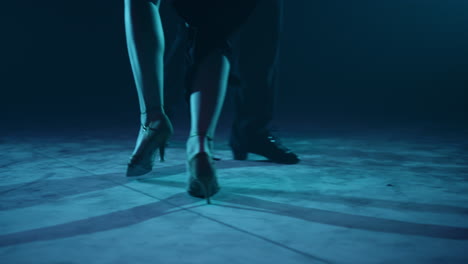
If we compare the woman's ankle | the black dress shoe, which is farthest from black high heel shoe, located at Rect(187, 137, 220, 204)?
the black dress shoe

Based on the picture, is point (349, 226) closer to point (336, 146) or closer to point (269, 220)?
point (269, 220)

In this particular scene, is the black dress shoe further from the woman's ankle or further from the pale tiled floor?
the woman's ankle

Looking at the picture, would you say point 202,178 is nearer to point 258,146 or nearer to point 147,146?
point 147,146

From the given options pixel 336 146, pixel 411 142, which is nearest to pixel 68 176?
pixel 336 146

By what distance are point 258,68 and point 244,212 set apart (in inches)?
35.3

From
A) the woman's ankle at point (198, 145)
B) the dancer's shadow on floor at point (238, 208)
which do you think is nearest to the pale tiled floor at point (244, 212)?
the dancer's shadow on floor at point (238, 208)

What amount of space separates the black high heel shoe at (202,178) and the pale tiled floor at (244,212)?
0.03 meters

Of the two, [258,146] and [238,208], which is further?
[258,146]

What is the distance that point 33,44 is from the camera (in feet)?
18.3

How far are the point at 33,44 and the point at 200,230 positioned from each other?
555cm

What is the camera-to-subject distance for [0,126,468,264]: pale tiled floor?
2.29 feet

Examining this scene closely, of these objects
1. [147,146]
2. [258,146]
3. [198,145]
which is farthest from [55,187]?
[258,146]

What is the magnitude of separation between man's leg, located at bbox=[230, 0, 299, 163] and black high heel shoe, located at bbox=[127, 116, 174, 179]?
0.45 m

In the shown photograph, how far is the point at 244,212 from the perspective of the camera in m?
0.93
